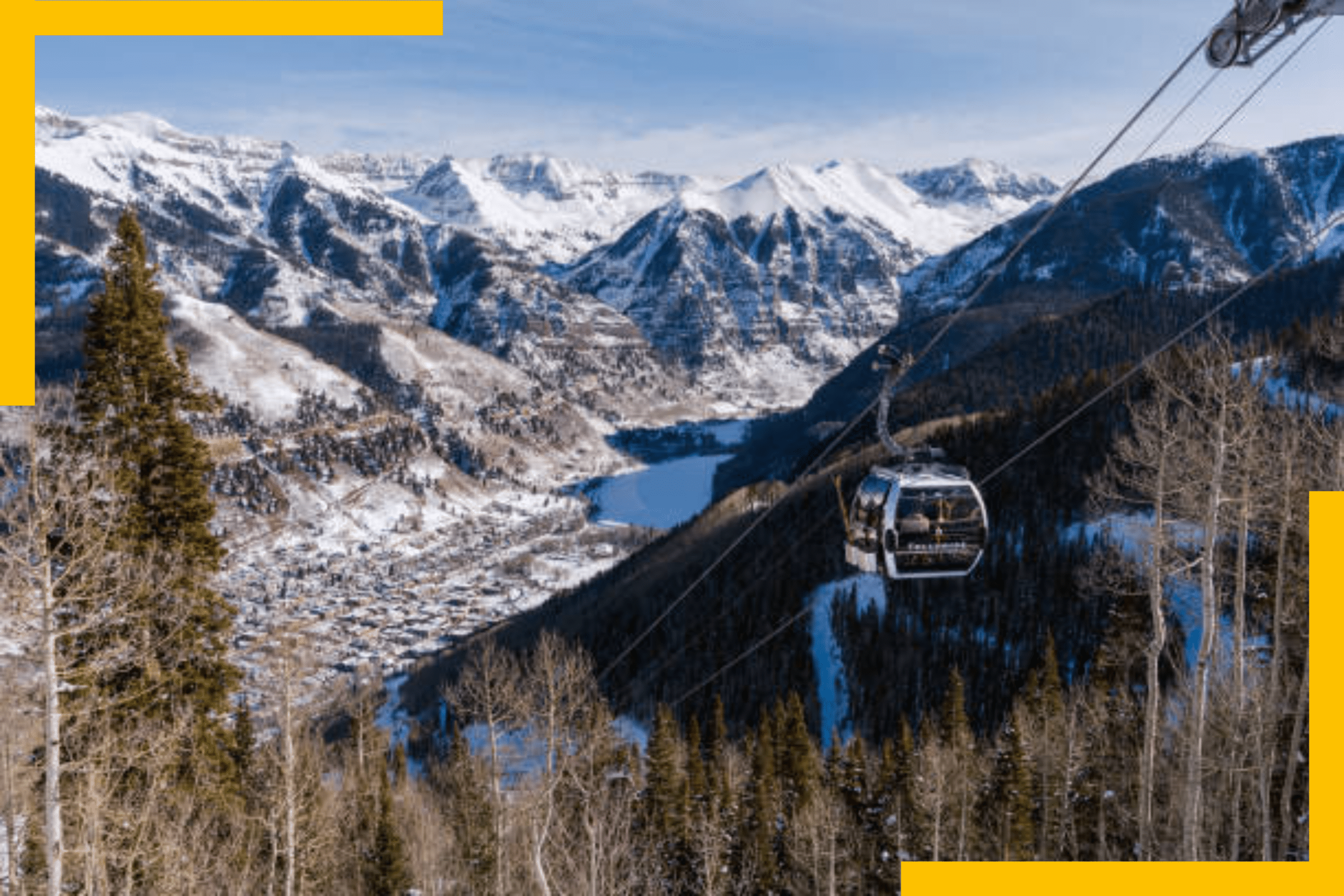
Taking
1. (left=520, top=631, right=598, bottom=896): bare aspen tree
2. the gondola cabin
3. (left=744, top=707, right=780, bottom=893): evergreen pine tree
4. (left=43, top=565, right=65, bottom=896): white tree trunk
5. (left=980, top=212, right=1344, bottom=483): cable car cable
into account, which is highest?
(left=980, top=212, right=1344, bottom=483): cable car cable

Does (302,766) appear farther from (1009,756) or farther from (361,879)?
(1009,756)

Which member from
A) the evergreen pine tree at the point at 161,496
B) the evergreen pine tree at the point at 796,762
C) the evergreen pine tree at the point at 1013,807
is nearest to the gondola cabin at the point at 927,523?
the evergreen pine tree at the point at 161,496

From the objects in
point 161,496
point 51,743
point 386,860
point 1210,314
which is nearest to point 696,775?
point 386,860

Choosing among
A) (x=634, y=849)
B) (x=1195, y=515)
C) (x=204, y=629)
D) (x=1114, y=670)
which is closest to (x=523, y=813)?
(x=204, y=629)

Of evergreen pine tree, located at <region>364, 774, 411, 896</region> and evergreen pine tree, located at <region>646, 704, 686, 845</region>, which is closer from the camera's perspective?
evergreen pine tree, located at <region>364, 774, 411, 896</region>

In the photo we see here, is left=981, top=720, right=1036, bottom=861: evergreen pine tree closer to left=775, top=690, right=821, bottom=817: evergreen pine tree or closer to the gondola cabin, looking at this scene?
left=775, top=690, right=821, bottom=817: evergreen pine tree

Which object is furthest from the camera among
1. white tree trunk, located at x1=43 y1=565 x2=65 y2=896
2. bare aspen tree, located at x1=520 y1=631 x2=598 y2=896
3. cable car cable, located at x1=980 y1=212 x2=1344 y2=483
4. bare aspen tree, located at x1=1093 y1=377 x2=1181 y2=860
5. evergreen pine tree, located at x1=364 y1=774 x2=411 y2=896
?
evergreen pine tree, located at x1=364 y1=774 x2=411 y2=896

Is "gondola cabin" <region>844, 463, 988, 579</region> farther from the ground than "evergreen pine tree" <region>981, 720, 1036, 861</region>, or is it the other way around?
"gondola cabin" <region>844, 463, 988, 579</region>

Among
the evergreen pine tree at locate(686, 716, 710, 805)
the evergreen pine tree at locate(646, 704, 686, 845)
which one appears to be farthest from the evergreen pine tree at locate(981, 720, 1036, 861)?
→ the evergreen pine tree at locate(646, 704, 686, 845)
